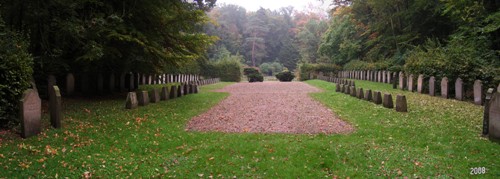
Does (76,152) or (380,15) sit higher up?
(380,15)

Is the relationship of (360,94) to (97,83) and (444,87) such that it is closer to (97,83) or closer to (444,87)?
(444,87)

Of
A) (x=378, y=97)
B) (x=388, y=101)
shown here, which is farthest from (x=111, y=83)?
(x=388, y=101)

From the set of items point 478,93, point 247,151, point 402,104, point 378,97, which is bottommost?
point 247,151

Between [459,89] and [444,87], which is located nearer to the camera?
[459,89]

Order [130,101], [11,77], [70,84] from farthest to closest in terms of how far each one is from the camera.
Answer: [70,84] < [130,101] < [11,77]

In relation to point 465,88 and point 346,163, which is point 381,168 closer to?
point 346,163

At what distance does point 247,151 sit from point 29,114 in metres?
4.58

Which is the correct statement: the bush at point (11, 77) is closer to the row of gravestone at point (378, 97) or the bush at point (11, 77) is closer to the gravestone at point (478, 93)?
the row of gravestone at point (378, 97)

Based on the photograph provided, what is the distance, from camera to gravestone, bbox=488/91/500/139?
742cm

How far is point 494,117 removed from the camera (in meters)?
7.47

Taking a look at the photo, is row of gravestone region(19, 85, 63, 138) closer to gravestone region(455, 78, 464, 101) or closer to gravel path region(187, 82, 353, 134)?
gravel path region(187, 82, 353, 134)

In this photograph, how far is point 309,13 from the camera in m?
80.6

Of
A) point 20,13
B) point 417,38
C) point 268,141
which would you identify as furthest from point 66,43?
point 417,38

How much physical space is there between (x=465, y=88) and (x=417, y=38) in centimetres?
1582
